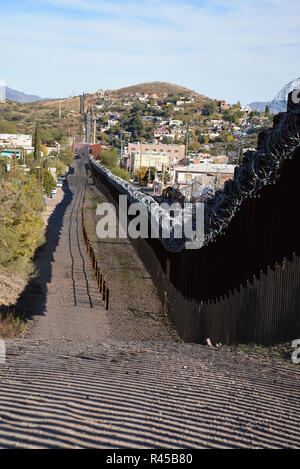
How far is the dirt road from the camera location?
4031 mm

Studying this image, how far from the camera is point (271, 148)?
24.5 feet

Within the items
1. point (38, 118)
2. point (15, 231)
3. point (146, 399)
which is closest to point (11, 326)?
point (146, 399)

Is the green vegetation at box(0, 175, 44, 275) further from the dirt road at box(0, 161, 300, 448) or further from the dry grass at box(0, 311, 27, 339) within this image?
the dirt road at box(0, 161, 300, 448)

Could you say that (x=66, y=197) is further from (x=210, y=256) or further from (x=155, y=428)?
(x=155, y=428)

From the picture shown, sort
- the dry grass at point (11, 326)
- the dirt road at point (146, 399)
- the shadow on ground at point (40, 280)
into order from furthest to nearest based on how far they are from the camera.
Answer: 1. the shadow on ground at point (40, 280)
2. the dry grass at point (11, 326)
3. the dirt road at point (146, 399)

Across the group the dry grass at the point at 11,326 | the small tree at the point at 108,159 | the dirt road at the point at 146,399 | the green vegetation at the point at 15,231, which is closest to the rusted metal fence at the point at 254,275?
the dirt road at the point at 146,399

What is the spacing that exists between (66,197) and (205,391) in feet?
199

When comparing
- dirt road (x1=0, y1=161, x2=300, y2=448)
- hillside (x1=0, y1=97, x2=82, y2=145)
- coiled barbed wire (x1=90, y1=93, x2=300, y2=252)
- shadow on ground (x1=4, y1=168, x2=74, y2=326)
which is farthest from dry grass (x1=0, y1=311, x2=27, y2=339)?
hillside (x1=0, y1=97, x2=82, y2=145)

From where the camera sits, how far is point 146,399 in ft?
16.5

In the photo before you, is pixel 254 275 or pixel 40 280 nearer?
pixel 254 275

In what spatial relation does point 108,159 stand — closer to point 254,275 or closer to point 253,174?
point 254,275

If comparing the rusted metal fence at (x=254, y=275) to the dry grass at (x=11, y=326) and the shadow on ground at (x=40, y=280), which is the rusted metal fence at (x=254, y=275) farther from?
the shadow on ground at (x=40, y=280)

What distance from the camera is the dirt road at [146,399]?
13.2 feet

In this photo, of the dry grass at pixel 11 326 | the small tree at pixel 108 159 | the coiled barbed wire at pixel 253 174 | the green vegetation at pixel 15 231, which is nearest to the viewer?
the coiled barbed wire at pixel 253 174
